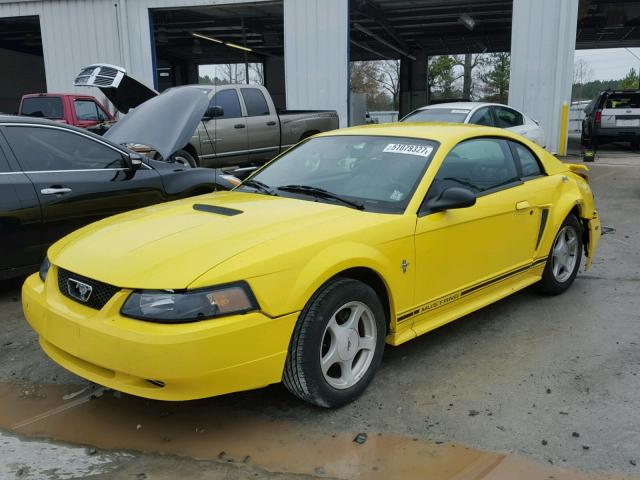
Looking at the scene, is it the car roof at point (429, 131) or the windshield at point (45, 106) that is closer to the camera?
the car roof at point (429, 131)

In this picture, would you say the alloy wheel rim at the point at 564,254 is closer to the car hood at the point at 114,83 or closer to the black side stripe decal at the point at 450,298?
the black side stripe decal at the point at 450,298

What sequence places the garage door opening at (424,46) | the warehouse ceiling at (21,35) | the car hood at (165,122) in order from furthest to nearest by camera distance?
1. the warehouse ceiling at (21,35)
2. the garage door opening at (424,46)
3. the car hood at (165,122)

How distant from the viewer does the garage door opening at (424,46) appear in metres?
19.3

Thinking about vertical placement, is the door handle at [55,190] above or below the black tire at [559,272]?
above

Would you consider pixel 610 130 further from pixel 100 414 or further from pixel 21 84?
pixel 21 84

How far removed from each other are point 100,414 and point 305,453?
1155mm

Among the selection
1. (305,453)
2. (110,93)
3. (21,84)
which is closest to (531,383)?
(305,453)

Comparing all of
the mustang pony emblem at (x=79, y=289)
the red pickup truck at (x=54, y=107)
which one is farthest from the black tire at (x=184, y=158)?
the mustang pony emblem at (x=79, y=289)

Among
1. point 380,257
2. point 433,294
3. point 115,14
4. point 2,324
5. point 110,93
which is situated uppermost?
point 115,14

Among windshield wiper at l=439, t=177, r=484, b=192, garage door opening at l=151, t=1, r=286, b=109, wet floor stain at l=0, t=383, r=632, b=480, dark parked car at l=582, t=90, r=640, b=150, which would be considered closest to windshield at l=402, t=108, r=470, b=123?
windshield wiper at l=439, t=177, r=484, b=192

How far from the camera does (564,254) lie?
496 centimetres

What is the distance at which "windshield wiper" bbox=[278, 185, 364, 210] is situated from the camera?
3.53 m

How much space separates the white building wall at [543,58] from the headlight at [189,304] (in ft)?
42.5

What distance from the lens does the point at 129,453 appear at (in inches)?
109
